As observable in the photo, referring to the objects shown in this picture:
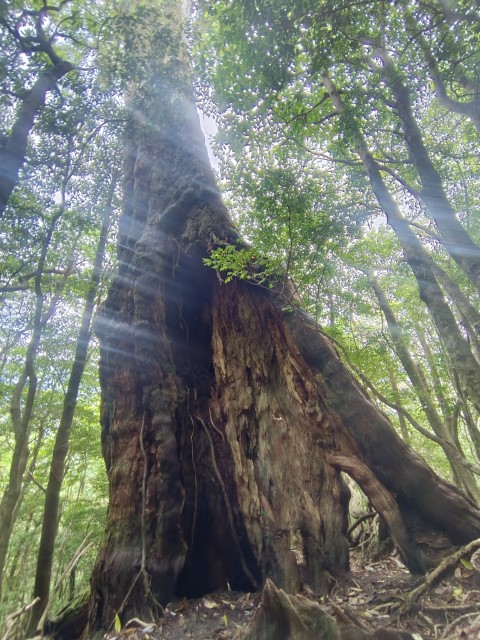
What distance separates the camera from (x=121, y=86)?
18.8ft

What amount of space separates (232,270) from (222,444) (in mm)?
2241

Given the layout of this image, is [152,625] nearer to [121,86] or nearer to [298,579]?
→ [298,579]

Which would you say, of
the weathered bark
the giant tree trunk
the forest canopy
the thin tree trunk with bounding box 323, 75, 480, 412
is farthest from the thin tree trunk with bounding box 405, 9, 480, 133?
the weathered bark

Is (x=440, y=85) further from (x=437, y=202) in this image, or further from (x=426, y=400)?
(x=426, y=400)

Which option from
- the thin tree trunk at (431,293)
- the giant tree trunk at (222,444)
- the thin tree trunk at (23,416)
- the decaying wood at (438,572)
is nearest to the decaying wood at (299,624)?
the decaying wood at (438,572)

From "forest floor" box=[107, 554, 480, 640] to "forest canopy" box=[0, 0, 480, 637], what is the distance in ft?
0.65

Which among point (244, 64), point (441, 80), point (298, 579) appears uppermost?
point (244, 64)

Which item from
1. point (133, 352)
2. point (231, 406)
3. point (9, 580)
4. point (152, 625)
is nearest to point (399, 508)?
point (231, 406)

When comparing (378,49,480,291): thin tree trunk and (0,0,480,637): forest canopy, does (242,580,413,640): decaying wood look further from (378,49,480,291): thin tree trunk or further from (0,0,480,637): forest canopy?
(378,49,480,291): thin tree trunk

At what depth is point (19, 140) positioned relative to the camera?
3975 millimetres

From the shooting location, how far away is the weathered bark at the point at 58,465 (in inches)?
203

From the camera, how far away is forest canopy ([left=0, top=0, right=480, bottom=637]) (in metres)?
3.61

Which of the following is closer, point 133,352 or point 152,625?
point 152,625

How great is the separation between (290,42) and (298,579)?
6132mm
